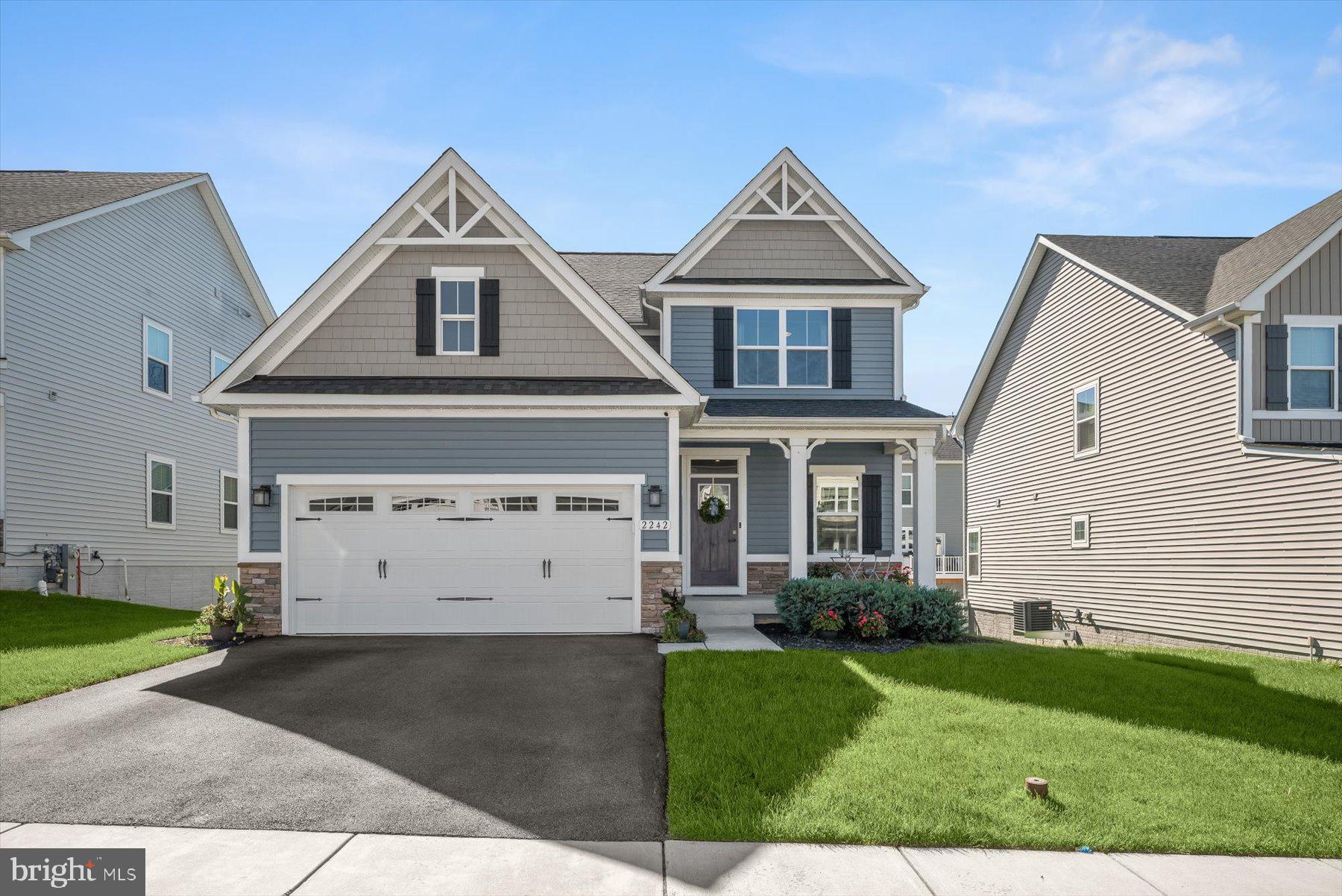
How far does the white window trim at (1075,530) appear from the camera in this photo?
1808cm

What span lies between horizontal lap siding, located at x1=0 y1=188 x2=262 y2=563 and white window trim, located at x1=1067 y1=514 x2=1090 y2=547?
20166 millimetres

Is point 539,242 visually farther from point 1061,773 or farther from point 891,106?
point 1061,773

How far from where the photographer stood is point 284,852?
5355mm

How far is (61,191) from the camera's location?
19578mm

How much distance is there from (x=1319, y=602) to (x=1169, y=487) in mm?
→ 3395

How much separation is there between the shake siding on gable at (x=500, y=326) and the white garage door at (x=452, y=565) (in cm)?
190

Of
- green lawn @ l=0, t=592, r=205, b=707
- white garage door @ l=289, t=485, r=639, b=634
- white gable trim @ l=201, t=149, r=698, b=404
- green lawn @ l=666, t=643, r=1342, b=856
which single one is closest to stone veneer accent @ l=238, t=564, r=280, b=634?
white garage door @ l=289, t=485, r=639, b=634

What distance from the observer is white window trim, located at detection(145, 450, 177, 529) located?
2042 cm

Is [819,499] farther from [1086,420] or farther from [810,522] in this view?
[1086,420]

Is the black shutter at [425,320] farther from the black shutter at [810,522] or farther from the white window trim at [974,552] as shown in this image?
the white window trim at [974,552]

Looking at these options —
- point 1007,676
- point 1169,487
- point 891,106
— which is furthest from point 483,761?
point 1169,487

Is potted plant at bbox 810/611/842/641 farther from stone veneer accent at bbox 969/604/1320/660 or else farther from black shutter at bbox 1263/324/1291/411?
black shutter at bbox 1263/324/1291/411

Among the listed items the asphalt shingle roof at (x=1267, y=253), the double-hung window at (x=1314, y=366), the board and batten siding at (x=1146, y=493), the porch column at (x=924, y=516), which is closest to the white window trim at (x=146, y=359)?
the porch column at (x=924, y=516)

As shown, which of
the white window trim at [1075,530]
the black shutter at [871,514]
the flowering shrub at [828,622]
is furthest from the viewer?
the white window trim at [1075,530]
